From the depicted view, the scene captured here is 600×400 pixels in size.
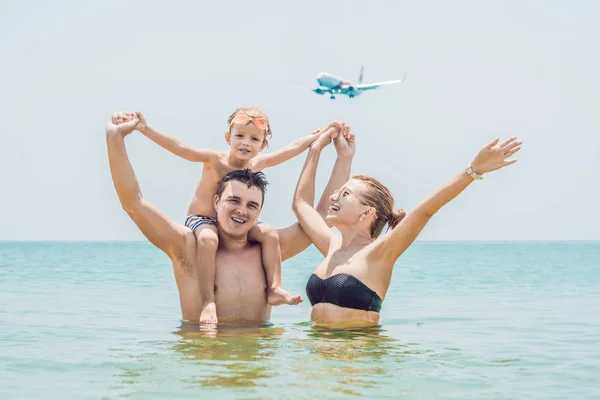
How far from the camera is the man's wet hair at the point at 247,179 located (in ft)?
21.7

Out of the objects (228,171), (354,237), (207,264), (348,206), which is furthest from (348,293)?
(228,171)

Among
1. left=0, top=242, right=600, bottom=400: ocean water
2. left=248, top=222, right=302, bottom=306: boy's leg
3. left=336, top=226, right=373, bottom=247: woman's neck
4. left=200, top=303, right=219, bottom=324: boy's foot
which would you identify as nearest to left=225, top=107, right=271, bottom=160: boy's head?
left=248, top=222, right=302, bottom=306: boy's leg

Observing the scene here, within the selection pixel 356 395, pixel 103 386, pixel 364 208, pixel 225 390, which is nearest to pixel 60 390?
pixel 103 386

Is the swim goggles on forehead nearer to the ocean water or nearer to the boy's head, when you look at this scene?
the boy's head

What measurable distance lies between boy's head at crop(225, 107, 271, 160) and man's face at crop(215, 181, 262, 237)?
440 millimetres

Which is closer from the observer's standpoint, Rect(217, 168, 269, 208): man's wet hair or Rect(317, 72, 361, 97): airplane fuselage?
Rect(217, 168, 269, 208): man's wet hair

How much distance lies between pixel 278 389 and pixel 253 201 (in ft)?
6.96

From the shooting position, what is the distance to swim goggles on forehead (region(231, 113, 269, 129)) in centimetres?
688

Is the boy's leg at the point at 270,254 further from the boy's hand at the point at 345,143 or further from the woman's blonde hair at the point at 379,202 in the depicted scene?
the boy's hand at the point at 345,143

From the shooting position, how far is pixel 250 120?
22.5ft

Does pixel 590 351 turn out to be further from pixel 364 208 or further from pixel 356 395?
pixel 356 395

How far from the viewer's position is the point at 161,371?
17.1 feet

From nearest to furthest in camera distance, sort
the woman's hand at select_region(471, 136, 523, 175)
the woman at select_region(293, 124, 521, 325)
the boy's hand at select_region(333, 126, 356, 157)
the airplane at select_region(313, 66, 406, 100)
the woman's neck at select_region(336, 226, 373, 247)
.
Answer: the woman's hand at select_region(471, 136, 523, 175), the woman at select_region(293, 124, 521, 325), the woman's neck at select_region(336, 226, 373, 247), the boy's hand at select_region(333, 126, 356, 157), the airplane at select_region(313, 66, 406, 100)

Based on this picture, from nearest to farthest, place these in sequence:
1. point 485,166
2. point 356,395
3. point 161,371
Result: point 356,395 → point 161,371 → point 485,166
